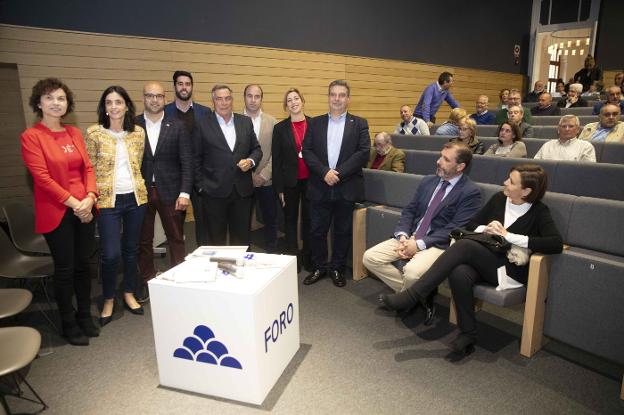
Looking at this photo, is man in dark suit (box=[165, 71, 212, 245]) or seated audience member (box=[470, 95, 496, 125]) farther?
seated audience member (box=[470, 95, 496, 125])

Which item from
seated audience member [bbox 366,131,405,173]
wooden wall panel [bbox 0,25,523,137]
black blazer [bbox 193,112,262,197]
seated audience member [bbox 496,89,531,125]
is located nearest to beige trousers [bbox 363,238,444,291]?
black blazer [bbox 193,112,262,197]

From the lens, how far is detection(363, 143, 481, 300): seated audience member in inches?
107

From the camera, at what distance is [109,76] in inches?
193

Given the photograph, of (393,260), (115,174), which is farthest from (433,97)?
(115,174)

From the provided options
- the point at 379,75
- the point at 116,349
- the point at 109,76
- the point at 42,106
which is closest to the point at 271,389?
the point at 116,349

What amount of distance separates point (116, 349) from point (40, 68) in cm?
339

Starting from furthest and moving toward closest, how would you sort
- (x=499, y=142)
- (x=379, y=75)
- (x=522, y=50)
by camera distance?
(x=522, y=50) → (x=379, y=75) → (x=499, y=142)

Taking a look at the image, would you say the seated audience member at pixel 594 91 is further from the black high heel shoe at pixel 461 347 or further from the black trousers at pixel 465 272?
the black high heel shoe at pixel 461 347

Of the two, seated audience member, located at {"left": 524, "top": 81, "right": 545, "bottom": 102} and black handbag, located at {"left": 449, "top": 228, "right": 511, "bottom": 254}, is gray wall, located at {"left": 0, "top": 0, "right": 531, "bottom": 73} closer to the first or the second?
seated audience member, located at {"left": 524, "top": 81, "right": 545, "bottom": 102}

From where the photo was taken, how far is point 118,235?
2797 millimetres

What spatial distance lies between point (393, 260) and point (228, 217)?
4.32ft

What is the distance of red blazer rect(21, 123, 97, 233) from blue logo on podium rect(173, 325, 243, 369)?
42.6 inches

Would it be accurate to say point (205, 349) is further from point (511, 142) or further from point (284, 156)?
point (511, 142)

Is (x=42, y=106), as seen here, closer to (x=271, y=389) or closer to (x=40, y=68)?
(x=271, y=389)
